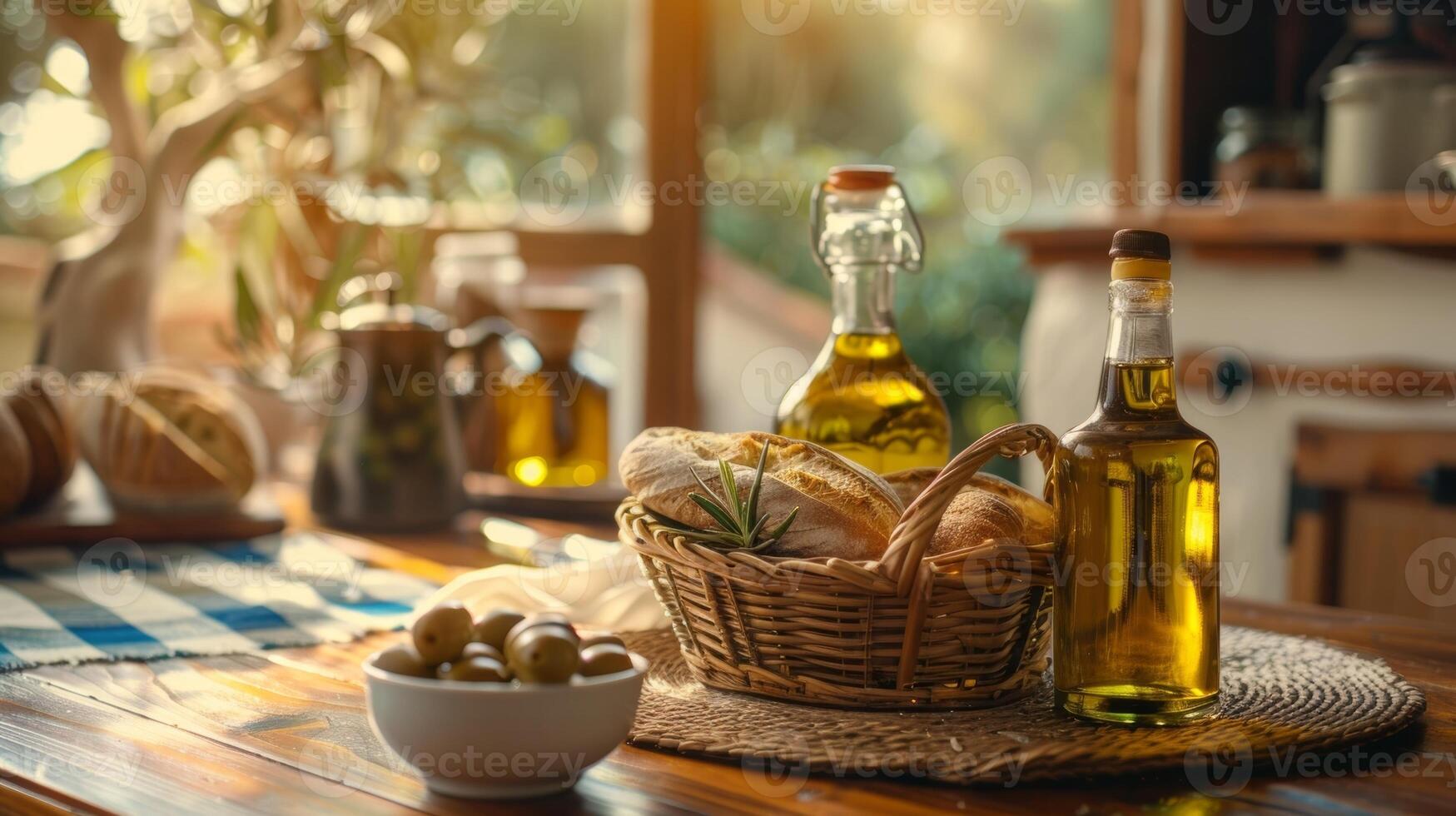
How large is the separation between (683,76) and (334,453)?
1.00 metres

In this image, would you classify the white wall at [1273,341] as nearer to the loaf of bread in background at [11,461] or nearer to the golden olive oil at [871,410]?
the golden olive oil at [871,410]

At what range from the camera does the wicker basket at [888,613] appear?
2.34 ft

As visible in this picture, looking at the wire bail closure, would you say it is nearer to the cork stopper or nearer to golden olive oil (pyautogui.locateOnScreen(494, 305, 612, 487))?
the cork stopper

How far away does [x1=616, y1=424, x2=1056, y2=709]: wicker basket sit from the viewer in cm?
71

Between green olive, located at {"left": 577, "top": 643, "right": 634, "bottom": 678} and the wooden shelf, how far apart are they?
4.42 ft

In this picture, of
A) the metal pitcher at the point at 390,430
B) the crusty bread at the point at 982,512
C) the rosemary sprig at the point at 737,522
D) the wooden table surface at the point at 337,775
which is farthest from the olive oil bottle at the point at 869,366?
the metal pitcher at the point at 390,430

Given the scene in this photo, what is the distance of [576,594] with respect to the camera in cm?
104

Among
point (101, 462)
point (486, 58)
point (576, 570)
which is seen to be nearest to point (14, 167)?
point (486, 58)

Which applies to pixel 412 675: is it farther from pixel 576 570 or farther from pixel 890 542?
pixel 576 570

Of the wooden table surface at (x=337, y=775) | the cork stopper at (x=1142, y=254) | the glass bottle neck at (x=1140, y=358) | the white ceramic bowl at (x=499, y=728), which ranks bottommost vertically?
the wooden table surface at (x=337, y=775)

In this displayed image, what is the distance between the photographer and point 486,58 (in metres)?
2.58

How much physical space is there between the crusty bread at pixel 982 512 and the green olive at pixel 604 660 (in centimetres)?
19

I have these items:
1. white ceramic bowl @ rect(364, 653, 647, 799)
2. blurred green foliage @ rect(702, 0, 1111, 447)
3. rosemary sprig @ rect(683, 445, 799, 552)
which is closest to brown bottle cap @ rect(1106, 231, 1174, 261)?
rosemary sprig @ rect(683, 445, 799, 552)

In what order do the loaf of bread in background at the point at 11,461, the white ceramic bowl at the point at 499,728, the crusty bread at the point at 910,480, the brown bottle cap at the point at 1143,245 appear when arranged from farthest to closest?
the loaf of bread in background at the point at 11,461 → the crusty bread at the point at 910,480 → the brown bottle cap at the point at 1143,245 → the white ceramic bowl at the point at 499,728
